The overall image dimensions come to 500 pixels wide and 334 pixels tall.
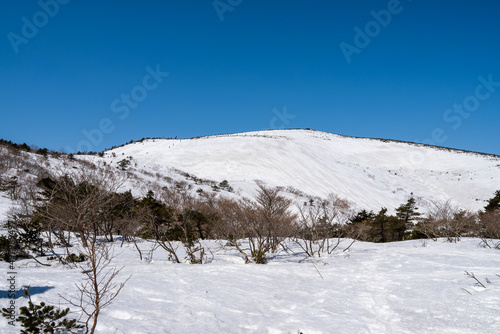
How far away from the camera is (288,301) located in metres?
6.14

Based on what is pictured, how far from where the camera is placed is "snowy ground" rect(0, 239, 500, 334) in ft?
15.1

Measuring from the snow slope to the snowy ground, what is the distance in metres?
29.4

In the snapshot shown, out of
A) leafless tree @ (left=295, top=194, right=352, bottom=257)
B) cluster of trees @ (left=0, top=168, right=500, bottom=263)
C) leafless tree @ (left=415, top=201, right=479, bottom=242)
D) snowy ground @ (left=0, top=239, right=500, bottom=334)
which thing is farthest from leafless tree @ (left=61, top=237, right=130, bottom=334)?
leafless tree @ (left=415, top=201, right=479, bottom=242)

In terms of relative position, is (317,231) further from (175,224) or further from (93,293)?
(93,293)

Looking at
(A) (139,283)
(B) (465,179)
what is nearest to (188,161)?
(A) (139,283)

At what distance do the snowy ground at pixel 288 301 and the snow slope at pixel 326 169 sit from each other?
96.6 feet

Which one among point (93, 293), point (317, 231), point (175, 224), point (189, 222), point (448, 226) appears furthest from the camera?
point (448, 226)

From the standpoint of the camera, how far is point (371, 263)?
11.1 meters

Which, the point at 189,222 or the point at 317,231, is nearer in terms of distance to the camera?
the point at 189,222

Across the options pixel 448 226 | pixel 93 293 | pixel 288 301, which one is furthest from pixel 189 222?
pixel 448 226

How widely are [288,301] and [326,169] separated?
50.4 metres

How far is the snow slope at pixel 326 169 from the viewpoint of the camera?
→ 44.7m

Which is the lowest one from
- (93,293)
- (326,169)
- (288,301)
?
(288,301)

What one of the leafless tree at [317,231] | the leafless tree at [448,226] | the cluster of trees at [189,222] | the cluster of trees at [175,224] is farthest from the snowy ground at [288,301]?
the leafless tree at [448,226]
